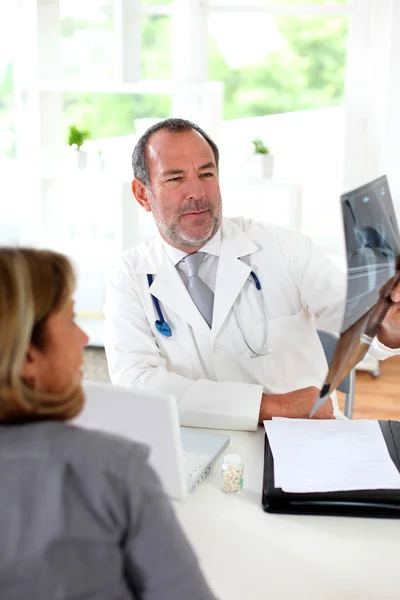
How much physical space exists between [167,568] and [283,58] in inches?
125

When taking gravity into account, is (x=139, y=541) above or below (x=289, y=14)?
below

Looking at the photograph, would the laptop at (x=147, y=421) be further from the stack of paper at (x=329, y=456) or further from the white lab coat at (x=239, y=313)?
the white lab coat at (x=239, y=313)

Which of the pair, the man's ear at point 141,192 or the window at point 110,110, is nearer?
the man's ear at point 141,192

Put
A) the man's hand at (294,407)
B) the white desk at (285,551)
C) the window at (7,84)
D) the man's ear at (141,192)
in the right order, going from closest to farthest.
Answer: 1. the white desk at (285,551)
2. the man's hand at (294,407)
3. the man's ear at (141,192)
4. the window at (7,84)

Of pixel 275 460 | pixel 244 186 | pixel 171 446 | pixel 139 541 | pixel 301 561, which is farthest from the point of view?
pixel 244 186

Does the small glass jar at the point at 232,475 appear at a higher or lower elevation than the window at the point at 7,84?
lower

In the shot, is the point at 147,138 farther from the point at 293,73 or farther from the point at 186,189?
the point at 293,73

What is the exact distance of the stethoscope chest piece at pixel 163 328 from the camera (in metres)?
1.95

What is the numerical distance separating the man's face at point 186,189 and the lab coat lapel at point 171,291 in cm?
7

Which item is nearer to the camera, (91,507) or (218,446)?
(91,507)

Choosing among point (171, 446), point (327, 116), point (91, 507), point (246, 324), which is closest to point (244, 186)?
point (327, 116)

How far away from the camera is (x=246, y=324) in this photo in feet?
6.57

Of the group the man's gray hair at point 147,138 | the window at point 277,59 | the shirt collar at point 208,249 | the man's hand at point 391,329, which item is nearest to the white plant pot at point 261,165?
the window at point 277,59

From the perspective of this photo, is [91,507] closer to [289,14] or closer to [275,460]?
[275,460]
